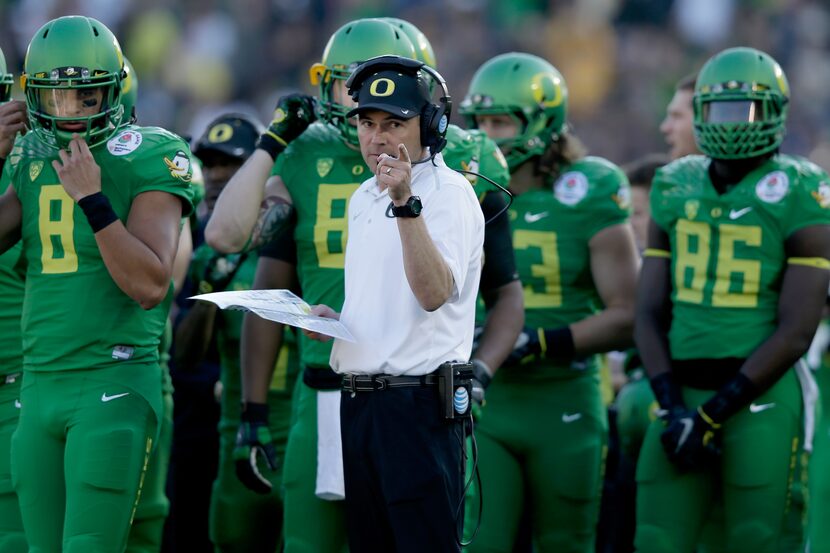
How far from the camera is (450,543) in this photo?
371cm

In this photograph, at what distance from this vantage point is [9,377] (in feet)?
16.4

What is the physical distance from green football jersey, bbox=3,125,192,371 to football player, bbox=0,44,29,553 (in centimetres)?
21

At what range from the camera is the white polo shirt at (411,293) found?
12.2 feet

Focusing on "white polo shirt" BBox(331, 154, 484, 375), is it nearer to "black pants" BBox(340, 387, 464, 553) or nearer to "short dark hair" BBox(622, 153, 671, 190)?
"black pants" BBox(340, 387, 464, 553)

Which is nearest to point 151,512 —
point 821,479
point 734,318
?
point 734,318

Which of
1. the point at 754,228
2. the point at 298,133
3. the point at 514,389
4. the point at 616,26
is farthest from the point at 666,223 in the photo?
the point at 616,26

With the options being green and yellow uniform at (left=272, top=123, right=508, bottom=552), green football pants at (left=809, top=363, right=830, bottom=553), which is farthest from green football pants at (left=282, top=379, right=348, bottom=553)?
green football pants at (left=809, top=363, right=830, bottom=553)

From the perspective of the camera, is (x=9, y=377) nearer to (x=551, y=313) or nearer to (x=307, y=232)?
(x=307, y=232)

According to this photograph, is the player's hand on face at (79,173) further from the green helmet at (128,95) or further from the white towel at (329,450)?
the white towel at (329,450)

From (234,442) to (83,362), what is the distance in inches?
70.0

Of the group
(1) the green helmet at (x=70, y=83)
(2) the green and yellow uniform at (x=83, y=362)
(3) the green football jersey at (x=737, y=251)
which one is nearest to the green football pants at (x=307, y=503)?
(2) the green and yellow uniform at (x=83, y=362)

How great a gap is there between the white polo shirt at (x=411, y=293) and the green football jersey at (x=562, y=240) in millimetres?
1935

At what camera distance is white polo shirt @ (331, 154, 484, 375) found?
146 inches

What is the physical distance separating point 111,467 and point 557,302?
2182 millimetres
